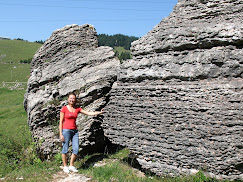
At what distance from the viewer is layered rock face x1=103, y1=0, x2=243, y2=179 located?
6.76 meters

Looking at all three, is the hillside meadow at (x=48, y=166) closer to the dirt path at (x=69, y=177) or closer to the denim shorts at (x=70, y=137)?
the dirt path at (x=69, y=177)

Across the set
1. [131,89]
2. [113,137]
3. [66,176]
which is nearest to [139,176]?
[113,137]

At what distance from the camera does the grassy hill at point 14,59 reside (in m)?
70.9

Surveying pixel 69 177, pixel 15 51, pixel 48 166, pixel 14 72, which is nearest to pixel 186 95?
pixel 69 177

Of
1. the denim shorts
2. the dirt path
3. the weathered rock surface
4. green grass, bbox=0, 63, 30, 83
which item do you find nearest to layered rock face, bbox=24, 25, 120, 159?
the weathered rock surface

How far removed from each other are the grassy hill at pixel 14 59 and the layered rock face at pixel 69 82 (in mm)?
57214

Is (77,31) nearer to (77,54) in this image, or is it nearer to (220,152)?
(77,54)

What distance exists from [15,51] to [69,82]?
10524cm

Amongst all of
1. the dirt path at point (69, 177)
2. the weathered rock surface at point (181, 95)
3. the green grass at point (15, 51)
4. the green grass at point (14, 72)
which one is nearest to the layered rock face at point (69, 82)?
the weathered rock surface at point (181, 95)

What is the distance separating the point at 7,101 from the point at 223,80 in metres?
34.7

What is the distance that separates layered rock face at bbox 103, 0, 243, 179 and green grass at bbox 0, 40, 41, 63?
305 ft

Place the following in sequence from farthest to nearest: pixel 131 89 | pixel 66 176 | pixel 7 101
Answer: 1. pixel 7 101
2. pixel 131 89
3. pixel 66 176

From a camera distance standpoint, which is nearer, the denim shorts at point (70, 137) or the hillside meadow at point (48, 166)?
the hillside meadow at point (48, 166)

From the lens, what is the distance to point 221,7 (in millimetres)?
7891
